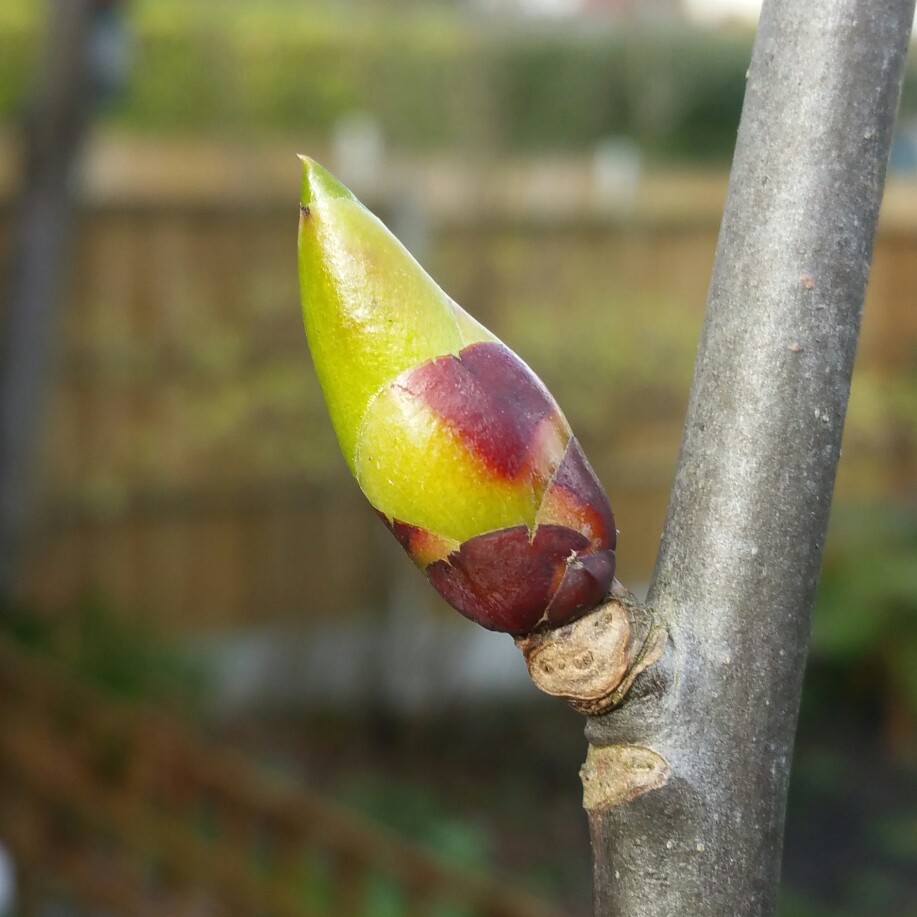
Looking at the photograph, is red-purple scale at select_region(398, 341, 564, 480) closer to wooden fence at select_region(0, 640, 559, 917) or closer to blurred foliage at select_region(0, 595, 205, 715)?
wooden fence at select_region(0, 640, 559, 917)

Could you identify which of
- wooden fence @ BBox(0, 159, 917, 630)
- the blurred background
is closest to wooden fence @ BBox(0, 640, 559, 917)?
the blurred background

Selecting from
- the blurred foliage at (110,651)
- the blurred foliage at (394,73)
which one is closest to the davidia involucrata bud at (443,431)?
the blurred foliage at (110,651)

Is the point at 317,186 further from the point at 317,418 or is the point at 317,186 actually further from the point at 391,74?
the point at 391,74

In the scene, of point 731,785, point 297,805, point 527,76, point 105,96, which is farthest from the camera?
point 527,76

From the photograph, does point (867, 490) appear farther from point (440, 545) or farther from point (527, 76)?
point (440, 545)

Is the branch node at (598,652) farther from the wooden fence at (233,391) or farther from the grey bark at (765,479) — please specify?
the wooden fence at (233,391)

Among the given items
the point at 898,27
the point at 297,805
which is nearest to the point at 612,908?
the point at 898,27
